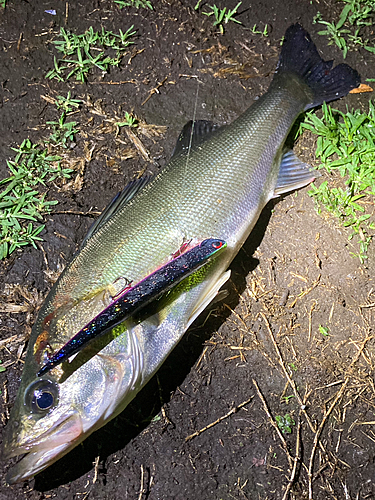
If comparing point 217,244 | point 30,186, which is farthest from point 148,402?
point 30,186

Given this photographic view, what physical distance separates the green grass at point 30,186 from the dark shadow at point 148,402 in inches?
63.1

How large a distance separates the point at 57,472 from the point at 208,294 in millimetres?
1792

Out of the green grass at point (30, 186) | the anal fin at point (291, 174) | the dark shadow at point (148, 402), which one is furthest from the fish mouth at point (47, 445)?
the anal fin at point (291, 174)

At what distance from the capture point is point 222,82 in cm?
416

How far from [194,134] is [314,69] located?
1.36 meters

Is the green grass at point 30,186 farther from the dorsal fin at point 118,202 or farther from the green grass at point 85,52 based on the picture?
the dorsal fin at point 118,202

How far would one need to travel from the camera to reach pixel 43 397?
260 centimetres

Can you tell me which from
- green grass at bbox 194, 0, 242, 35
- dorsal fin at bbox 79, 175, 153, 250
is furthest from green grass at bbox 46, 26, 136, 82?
dorsal fin at bbox 79, 175, 153, 250

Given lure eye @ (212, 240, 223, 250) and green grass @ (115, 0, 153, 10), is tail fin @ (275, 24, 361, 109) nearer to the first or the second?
green grass @ (115, 0, 153, 10)

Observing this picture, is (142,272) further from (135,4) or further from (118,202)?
(135,4)

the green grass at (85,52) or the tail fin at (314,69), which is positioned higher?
the green grass at (85,52)

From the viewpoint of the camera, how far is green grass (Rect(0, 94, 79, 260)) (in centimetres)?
371

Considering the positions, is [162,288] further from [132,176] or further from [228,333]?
[132,176]

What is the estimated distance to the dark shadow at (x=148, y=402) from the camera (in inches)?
127
